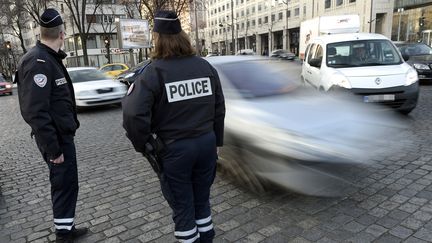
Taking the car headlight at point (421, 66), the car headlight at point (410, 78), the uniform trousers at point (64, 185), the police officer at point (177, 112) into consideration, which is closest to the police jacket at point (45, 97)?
the uniform trousers at point (64, 185)

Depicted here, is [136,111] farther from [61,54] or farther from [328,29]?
[328,29]

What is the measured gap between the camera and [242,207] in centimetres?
381

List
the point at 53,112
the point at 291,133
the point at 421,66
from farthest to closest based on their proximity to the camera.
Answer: the point at 421,66
the point at 291,133
the point at 53,112

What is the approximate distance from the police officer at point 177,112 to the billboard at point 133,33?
2681cm

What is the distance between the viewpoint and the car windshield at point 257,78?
4527 mm

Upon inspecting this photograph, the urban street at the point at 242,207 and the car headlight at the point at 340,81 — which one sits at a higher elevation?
the car headlight at the point at 340,81

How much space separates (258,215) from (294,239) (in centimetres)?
55

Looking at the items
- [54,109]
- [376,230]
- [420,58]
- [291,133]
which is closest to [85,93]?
[54,109]

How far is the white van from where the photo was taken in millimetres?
6922

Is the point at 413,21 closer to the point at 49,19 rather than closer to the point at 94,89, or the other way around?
the point at 94,89

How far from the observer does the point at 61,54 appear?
3023mm

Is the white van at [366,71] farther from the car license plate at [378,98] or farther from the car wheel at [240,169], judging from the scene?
the car wheel at [240,169]

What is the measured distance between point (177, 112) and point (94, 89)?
9.45 m

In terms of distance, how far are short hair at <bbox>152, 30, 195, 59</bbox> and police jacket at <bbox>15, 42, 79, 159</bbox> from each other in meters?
0.99
